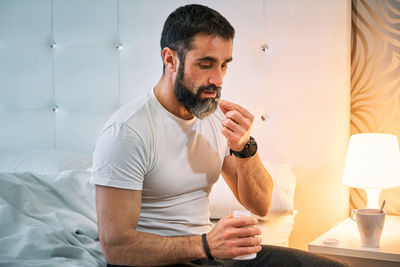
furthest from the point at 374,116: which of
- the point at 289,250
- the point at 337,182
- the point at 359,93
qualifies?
the point at 289,250

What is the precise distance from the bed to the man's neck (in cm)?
51

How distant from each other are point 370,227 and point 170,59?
0.87 meters

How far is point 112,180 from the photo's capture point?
1.24 metres

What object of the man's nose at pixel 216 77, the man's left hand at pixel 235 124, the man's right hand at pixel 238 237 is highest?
the man's nose at pixel 216 77

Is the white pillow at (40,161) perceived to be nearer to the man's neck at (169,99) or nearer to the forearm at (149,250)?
the man's neck at (169,99)

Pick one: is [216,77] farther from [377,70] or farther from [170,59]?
[377,70]

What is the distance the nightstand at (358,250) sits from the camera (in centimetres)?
160

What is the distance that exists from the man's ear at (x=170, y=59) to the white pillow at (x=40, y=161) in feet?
3.12

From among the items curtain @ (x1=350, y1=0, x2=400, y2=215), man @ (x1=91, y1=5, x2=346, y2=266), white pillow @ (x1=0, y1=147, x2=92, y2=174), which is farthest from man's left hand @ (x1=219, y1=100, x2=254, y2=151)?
white pillow @ (x1=0, y1=147, x2=92, y2=174)

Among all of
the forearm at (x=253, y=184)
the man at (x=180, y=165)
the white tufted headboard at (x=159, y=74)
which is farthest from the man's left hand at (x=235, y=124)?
the white tufted headboard at (x=159, y=74)

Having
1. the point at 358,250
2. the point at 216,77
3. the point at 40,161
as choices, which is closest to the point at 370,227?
the point at 358,250

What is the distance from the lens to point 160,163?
4.45ft

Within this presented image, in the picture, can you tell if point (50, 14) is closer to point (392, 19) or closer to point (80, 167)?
point (80, 167)

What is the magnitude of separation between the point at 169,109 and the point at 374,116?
41.7 inches
